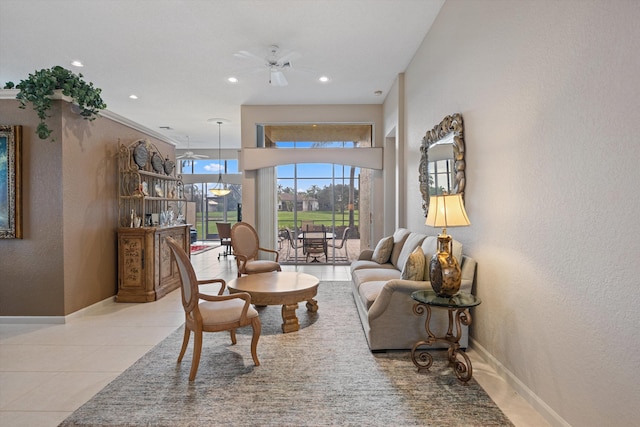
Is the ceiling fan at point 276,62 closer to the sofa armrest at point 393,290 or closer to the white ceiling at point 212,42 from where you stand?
the white ceiling at point 212,42

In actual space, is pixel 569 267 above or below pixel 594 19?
below

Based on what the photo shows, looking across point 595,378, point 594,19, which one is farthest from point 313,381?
point 594,19

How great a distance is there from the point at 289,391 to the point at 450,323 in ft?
4.44

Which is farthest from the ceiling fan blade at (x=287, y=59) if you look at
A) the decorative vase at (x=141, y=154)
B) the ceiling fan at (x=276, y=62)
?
the decorative vase at (x=141, y=154)

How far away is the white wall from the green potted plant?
4.16 meters

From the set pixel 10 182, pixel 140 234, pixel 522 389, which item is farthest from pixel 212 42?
pixel 522 389

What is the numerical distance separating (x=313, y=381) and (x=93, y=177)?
150 inches

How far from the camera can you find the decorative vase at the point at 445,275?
8.39 ft

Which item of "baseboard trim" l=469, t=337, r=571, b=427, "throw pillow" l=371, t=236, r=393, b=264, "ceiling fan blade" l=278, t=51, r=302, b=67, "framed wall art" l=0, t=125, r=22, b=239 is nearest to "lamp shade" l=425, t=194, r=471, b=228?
"baseboard trim" l=469, t=337, r=571, b=427

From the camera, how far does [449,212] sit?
106 inches

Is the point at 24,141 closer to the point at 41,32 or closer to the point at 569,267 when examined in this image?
the point at 41,32

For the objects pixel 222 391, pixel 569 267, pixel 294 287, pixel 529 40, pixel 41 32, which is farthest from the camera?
pixel 41 32

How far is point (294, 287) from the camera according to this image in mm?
3688

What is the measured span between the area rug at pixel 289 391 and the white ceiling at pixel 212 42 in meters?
3.52
